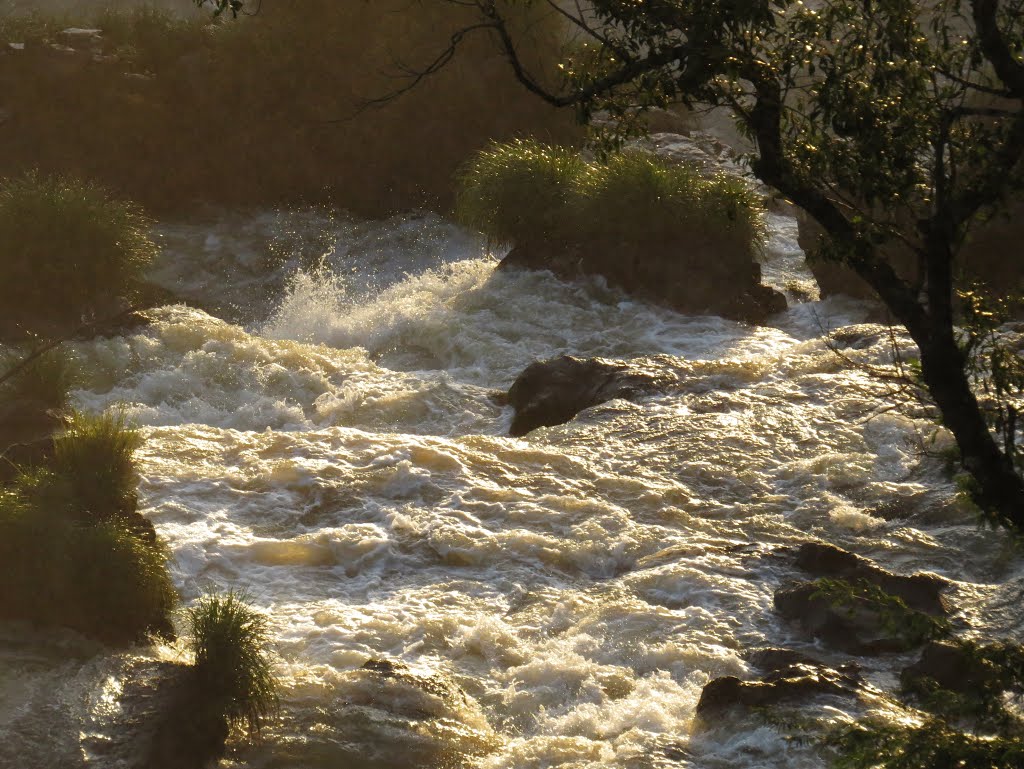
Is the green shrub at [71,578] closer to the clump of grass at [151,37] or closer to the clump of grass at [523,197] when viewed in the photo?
the clump of grass at [523,197]

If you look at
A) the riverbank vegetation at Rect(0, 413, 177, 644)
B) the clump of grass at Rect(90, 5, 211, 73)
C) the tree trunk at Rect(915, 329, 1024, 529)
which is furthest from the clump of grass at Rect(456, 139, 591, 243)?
the tree trunk at Rect(915, 329, 1024, 529)

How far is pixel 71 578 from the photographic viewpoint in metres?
6.51

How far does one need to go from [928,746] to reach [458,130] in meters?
16.2

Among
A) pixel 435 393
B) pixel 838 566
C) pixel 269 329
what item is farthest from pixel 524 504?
pixel 269 329

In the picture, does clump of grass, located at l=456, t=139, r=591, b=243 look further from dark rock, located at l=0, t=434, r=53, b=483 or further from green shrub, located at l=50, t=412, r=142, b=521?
green shrub, located at l=50, t=412, r=142, b=521

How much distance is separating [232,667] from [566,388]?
6045 millimetres

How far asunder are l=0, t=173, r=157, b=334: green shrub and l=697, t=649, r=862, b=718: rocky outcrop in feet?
29.8

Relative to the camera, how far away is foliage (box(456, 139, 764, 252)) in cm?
1504

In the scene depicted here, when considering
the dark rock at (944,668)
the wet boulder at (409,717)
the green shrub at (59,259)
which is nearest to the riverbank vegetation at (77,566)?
the wet boulder at (409,717)

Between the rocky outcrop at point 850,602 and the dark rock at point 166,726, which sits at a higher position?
the rocky outcrop at point 850,602

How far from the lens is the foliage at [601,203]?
1504 centimetres

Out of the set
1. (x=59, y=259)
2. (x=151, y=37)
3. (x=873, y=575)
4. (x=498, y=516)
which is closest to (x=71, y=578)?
(x=498, y=516)

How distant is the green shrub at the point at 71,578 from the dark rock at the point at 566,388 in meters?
4.93

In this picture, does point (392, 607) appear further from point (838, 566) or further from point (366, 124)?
point (366, 124)
